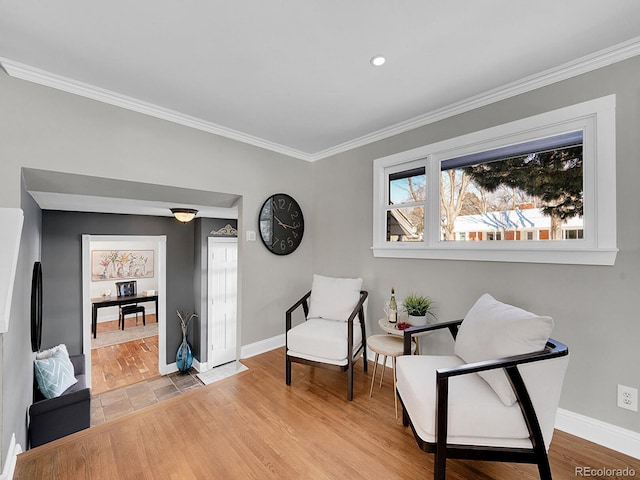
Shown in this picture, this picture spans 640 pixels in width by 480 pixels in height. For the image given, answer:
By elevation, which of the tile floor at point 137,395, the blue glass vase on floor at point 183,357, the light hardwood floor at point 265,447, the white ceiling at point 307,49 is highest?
the white ceiling at point 307,49

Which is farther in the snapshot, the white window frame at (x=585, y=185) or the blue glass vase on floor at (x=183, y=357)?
the blue glass vase on floor at (x=183, y=357)

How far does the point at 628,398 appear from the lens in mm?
1647

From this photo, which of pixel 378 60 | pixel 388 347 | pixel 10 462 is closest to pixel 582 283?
pixel 388 347

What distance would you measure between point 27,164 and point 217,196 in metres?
1.41

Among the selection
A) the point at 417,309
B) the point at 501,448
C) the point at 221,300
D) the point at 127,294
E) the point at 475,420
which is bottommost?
the point at 127,294

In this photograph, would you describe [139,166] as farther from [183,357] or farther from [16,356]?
[183,357]

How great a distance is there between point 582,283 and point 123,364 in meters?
6.88

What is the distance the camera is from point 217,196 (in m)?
2.97

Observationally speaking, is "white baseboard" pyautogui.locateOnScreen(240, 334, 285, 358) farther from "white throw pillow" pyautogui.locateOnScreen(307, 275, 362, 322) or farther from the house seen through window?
the house seen through window

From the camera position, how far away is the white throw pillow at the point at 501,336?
1.33 metres

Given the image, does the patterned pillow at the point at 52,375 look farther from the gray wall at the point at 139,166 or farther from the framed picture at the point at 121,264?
the framed picture at the point at 121,264

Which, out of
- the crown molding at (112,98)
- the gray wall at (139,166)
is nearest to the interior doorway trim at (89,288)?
the gray wall at (139,166)

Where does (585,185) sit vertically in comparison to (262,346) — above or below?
above

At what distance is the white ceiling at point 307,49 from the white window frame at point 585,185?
11.3 inches
